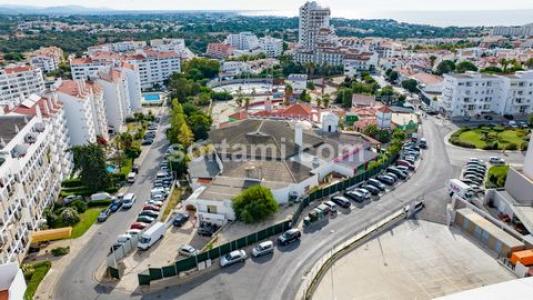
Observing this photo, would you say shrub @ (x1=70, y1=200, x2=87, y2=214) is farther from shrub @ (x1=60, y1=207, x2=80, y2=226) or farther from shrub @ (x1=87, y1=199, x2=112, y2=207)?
shrub @ (x1=60, y1=207, x2=80, y2=226)

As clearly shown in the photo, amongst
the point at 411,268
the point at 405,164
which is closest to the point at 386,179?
the point at 405,164

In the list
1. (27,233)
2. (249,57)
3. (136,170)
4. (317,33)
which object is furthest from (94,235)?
(317,33)

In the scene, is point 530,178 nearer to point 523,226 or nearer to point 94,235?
point 523,226

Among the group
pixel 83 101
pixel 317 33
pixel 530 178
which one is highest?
pixel 317 33

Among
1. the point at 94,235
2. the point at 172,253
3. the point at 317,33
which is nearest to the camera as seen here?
the point at 172,253

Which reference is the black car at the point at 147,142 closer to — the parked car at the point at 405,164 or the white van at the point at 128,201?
the white van at the point at 128,201

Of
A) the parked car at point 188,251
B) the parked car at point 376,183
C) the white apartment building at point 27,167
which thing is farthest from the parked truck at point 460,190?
the white apartment building at point 27,167

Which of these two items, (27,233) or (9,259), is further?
(27,233)

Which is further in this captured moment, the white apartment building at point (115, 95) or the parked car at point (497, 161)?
the white apartment building at point (115, 95)
